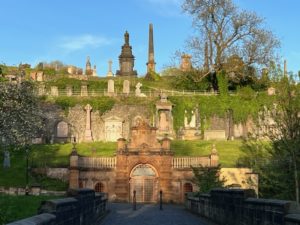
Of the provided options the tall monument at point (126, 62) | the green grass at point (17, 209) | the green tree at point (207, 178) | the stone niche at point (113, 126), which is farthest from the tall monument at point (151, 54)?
the green grass at point (17, 209)

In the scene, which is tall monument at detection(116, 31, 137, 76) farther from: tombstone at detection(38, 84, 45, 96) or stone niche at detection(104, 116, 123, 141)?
stone niche at detection(104, 116, 123, 141)

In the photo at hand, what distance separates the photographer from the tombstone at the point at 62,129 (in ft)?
214

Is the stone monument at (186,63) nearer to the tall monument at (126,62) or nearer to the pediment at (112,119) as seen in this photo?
the pediment at (112,119)

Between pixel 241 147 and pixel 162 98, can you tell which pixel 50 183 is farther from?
pixel 162 98

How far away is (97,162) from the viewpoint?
45.5m

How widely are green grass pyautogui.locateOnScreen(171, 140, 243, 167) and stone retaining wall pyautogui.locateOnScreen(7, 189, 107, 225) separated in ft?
89.4

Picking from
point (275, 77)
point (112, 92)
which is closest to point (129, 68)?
point (112, 92)

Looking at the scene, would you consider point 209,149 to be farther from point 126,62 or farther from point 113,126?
point 126,62

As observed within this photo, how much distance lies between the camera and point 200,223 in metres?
23.0

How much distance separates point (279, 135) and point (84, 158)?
22.1 meters

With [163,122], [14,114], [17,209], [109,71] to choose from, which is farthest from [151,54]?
[17,209]

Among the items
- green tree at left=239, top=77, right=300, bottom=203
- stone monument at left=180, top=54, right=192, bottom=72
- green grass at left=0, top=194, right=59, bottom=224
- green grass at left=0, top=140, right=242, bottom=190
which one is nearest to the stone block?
green grass at left=0, top=194, right=59, bottom=224

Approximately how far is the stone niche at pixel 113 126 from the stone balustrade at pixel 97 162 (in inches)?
764

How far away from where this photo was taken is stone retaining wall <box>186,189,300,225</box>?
1141 cm
